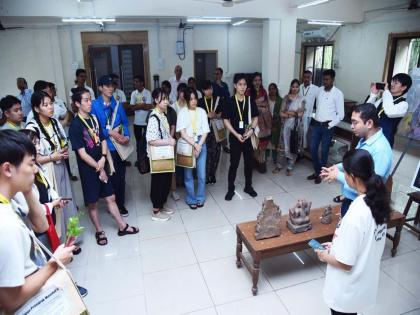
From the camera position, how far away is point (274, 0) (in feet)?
17.7

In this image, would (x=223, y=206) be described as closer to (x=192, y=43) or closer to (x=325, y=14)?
(x=325, y=14)

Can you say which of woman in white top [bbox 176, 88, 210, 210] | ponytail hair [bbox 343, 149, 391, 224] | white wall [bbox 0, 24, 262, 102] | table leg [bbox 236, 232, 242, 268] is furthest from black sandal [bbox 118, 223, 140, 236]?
white wall [bbox 0, 24, 262, 102]

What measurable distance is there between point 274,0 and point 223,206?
149 inches

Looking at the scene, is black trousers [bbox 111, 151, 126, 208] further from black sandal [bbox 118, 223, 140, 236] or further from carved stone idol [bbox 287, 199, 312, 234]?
carved stone idol [bbox 287, 199, 312, 234]

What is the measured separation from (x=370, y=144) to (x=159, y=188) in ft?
7.72

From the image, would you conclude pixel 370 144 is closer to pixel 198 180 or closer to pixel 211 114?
pixel 198 180

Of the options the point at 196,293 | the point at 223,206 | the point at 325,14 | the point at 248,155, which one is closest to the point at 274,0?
the point at 325,14

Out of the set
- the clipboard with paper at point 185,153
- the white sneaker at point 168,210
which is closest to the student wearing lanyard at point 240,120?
the clipboard with paper at point 185,153

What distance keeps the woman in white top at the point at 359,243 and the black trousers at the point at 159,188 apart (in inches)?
90.3

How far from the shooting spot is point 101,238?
10.8 feet

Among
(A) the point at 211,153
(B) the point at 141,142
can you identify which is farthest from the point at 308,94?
(B) the point at 141,142

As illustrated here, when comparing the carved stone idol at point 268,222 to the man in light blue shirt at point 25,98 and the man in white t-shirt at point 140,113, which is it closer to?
the man in white t-shirt at point 140,113

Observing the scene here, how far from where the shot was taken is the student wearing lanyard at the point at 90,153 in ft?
9.53

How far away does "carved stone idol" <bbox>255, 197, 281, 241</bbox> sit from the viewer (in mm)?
2537
